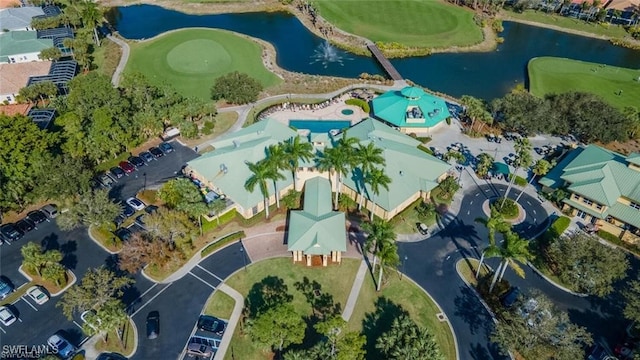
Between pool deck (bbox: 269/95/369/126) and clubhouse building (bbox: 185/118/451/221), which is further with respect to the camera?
pool deck (bbox: 269/95/369/126)

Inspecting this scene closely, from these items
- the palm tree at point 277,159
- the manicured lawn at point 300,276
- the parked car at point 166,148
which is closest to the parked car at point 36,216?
the parked car at point 166,148

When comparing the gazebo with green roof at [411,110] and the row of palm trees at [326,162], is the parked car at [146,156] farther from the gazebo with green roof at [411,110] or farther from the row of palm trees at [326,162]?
the gazebo with green roof at [411,110]

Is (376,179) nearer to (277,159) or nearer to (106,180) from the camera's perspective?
(277,159)

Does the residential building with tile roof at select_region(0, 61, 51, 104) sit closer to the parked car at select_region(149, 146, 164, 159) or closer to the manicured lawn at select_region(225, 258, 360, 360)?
the parked car at select_region(149, 146, 164, 159)

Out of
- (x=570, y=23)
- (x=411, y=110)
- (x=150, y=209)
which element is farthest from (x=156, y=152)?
(x=570, y=23)

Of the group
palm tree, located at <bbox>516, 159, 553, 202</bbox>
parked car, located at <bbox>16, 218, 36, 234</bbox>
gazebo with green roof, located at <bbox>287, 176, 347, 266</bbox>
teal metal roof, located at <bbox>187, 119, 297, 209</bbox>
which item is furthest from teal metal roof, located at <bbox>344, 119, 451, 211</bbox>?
parked car, located at <bbox>16, 218, 36, 234</bbox>

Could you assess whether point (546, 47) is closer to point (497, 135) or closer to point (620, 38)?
point (620, 38)
